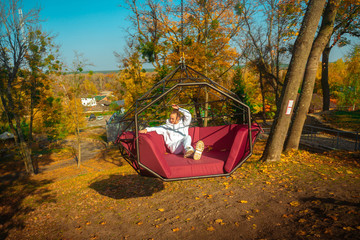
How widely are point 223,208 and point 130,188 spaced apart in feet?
12.9

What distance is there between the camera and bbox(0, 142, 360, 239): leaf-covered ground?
3438mm

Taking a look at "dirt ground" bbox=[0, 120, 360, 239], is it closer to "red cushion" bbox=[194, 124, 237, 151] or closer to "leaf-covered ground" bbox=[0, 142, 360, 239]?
"leaf-covered ground" bbox=[0, 142, 360, 239]

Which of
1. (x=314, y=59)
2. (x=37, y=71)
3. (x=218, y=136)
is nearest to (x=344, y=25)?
(x=314, y=59)

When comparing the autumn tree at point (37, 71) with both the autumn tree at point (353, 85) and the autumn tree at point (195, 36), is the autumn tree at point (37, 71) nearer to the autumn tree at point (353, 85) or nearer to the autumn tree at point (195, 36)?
the autumn tree at point (195, 36)

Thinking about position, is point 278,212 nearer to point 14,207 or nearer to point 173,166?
point 173,166

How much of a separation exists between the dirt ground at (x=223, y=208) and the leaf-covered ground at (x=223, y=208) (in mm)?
13

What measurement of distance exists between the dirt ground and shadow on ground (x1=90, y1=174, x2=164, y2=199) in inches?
Answer: 1.7

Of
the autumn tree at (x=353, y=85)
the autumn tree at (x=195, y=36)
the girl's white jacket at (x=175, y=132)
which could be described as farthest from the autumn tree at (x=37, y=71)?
the autumn tree at (x=353, y=85)

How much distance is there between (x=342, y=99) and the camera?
3528 centimetres


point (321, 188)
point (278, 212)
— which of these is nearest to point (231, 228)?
point (278, 212)

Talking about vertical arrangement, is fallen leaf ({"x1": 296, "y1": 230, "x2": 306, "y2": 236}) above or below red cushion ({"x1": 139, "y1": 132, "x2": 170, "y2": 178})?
below

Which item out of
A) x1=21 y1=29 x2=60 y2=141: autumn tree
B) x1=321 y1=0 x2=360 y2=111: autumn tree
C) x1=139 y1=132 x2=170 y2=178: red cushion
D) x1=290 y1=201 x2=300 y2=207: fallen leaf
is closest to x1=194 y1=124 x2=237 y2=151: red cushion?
x1=290 y1=201 x2=300 y2=207: fallen leaf

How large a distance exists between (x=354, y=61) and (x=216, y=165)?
4219 cm

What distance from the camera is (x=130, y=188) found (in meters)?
7.20
